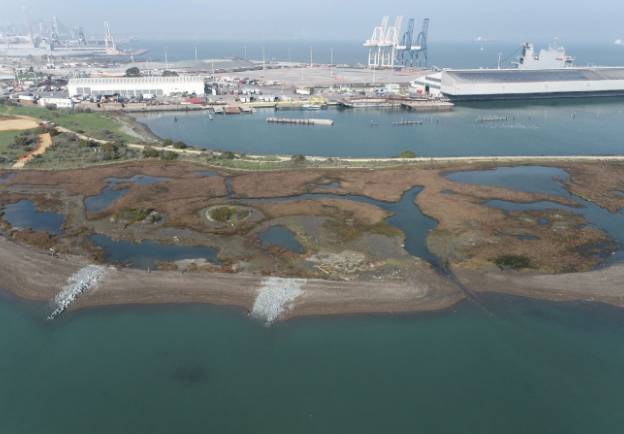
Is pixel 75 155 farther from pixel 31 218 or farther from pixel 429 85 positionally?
pixel 429 85

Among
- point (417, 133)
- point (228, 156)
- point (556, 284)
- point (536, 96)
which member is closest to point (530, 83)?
point (536, 96)

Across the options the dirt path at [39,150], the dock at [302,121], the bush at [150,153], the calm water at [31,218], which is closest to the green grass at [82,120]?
the dirt path at [39,150]

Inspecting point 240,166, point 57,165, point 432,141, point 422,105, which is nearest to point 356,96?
point 422,105

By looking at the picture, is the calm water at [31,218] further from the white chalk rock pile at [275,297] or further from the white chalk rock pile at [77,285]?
the white chalk rock pile at [275,297]

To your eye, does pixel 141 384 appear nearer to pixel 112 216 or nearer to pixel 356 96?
pixel 112 216

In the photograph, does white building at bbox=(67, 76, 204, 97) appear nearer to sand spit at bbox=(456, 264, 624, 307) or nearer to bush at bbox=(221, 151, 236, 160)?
bush at bbox=(221, 151, 236, 160)

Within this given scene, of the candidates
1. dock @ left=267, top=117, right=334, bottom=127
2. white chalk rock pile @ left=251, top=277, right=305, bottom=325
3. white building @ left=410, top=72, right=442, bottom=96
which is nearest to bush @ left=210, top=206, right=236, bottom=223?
white chalk rock pile @ left=251, top=277, right=305, bottom=325

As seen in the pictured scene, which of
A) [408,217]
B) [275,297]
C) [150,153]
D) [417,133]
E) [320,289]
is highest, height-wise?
[417,133]
